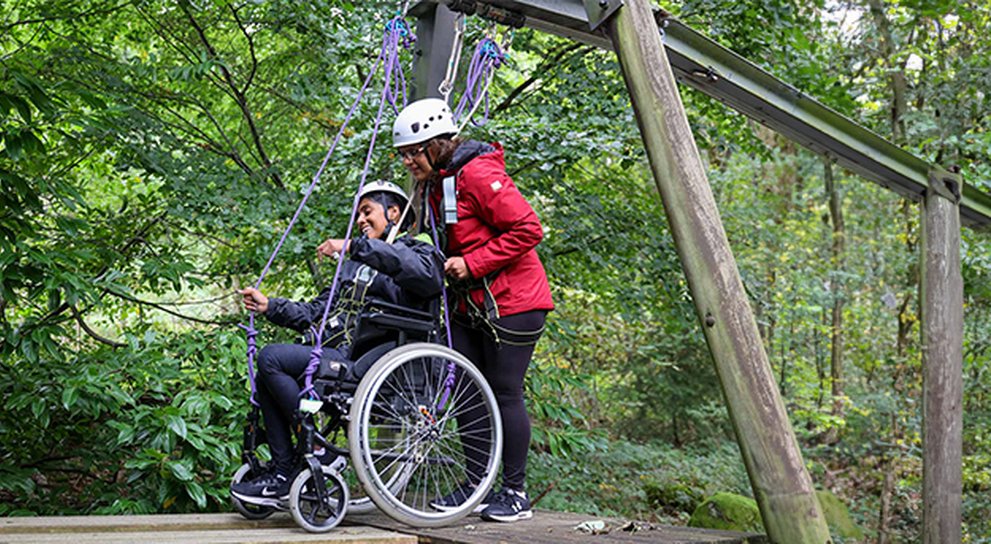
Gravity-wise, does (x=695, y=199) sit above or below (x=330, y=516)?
above

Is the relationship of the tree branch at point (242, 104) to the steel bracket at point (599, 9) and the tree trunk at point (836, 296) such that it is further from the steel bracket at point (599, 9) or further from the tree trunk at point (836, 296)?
the tree trunk at point (836, 296)

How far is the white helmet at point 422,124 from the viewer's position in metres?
3.22

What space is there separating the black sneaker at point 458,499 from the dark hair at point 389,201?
100 centimetres

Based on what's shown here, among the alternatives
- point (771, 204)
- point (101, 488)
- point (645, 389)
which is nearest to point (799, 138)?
point (101, 488)

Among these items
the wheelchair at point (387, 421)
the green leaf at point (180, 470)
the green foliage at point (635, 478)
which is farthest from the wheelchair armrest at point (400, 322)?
the green foliage at point (635, 478)

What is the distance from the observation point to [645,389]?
1001cm

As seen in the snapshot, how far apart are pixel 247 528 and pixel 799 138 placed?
311cm

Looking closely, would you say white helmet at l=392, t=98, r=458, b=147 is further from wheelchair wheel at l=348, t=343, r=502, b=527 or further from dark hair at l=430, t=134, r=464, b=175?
Result: wheelchair wheel at l=348, t=343, r=502, b=527

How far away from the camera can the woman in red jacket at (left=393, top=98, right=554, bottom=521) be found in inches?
126

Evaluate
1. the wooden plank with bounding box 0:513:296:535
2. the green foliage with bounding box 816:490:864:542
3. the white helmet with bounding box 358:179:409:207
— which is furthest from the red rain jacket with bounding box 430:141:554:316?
the green foliage with bounding box 816:490:864:542

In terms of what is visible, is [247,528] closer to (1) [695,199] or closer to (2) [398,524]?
(2) [398,524]

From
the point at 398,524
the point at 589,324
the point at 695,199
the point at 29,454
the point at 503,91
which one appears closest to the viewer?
the point at 695,199

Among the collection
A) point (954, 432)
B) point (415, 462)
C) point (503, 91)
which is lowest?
point (415, 462)

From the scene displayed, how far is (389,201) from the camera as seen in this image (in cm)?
338
